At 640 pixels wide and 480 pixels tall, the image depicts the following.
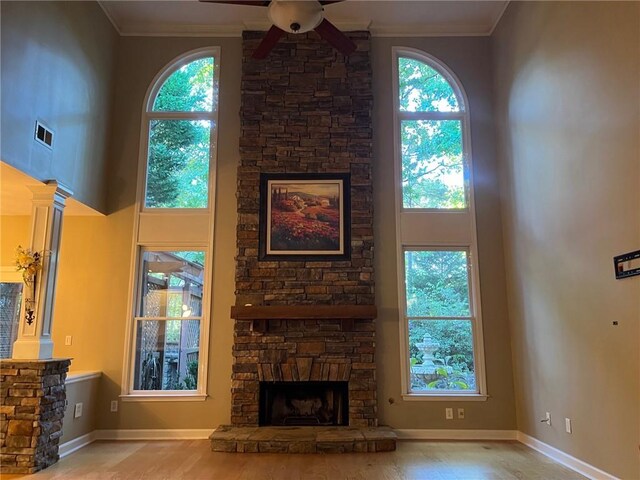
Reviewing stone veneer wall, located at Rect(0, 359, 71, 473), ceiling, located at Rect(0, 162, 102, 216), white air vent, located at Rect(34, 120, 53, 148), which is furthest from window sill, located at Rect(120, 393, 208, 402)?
white air vent, located at Rect(34, 120, 53, 148)

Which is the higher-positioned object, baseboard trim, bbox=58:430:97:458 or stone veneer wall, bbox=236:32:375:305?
stone veneer wall, bbox=236:32:375:305

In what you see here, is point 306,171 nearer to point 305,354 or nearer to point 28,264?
point 305,354

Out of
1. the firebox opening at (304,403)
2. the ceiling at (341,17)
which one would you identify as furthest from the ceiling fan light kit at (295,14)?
the firebox opening at (304,403)

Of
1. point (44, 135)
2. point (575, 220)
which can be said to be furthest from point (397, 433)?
point (44, 135)

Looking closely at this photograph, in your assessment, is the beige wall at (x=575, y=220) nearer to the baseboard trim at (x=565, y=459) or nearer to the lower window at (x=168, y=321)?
the baseboard trim at (x=565, y=459)

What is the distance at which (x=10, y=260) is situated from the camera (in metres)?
5.40

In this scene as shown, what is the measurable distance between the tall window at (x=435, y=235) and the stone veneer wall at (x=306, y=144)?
49 cm

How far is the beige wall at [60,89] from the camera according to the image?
3.83 metres

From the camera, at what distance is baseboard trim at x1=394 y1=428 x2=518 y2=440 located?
5.07 m

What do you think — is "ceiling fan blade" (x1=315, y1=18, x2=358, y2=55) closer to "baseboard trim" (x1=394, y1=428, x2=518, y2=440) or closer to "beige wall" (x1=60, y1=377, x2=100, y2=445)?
"baseboard trim" (x1=394, y1=428, x2=518, y2=440)

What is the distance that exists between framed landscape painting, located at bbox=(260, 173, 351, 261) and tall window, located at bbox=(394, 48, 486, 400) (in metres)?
0.74

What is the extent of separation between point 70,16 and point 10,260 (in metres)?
2.90

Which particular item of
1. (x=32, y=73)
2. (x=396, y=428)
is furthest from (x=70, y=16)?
(x=396, y=428)

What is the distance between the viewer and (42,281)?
4.23 metres
